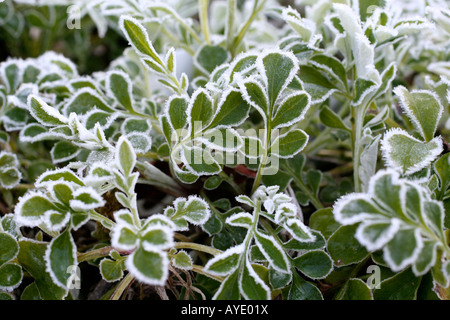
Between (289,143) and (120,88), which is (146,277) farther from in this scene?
(120,88)

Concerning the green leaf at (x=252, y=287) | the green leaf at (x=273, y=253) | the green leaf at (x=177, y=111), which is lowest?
the green leaf at (x=252, y=287)

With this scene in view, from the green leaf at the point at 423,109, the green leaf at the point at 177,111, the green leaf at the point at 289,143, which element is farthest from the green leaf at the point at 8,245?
the green leaf at the point at 423,109

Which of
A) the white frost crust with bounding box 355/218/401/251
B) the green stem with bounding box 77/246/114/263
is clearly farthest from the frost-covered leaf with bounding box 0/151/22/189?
the white frost crust with bounding box 355/218/401/251

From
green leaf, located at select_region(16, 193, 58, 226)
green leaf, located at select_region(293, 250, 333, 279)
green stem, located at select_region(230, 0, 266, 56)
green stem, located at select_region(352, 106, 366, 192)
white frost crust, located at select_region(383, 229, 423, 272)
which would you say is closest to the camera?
white frost crust, located at select_region(383, 229, 423, 272)

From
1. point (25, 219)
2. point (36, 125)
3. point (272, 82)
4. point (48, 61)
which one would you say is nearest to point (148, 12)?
point (48, 61)

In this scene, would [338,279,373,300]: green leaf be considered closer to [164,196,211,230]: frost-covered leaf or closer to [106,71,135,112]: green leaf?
[164,196,211,230]: frost-covered leaf

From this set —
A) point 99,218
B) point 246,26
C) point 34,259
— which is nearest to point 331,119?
point 246,26

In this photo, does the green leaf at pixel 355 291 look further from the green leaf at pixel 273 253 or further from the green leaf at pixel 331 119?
the green leaf at pixel 331 119
